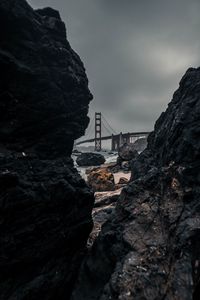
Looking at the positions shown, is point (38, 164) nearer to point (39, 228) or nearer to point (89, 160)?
point (39, 228)

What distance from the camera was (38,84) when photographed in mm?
6379

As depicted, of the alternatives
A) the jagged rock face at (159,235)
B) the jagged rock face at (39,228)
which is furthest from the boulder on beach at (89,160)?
the jagged rock face at (39,228)

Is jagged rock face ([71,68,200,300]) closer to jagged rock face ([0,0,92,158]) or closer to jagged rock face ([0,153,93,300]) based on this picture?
jagged rock face ([0,153,93,300])

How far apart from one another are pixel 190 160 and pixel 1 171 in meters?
4.51

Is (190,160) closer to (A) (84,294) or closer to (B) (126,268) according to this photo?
(B) (126,268)

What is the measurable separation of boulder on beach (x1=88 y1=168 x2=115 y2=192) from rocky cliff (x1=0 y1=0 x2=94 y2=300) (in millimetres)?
11427

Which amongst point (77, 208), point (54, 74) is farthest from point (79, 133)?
point (77, 208)

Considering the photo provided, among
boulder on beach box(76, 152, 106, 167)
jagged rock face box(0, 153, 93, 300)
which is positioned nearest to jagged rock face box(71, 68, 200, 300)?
jagged rock face box(0, 153, 93, 300)

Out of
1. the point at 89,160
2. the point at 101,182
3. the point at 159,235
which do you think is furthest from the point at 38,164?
the point at 89,160

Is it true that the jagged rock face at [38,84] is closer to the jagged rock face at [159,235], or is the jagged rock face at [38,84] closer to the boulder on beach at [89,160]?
the jagged rock face at [159,235]

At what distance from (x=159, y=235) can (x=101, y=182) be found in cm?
1353

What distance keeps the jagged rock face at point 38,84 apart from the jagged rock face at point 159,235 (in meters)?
2.67

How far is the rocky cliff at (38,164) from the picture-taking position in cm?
512

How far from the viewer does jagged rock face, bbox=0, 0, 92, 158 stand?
5.84m
